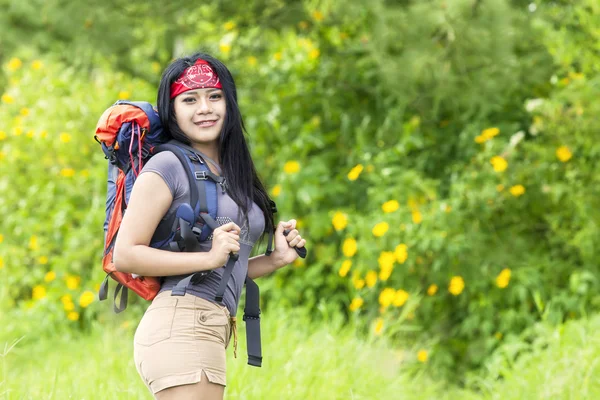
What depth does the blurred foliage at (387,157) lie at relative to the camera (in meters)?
4.79

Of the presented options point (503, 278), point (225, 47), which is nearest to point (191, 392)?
point (503, 278)

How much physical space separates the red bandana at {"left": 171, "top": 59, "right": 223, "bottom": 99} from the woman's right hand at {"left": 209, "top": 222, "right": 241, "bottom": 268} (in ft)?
1.46

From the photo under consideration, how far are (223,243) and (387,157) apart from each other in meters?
3.19

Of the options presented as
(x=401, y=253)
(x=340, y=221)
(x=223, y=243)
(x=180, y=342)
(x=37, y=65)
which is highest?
(x=37, y=65)

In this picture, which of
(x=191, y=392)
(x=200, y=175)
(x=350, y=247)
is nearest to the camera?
(x=191, y=392)

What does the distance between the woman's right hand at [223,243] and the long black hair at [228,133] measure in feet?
0.57

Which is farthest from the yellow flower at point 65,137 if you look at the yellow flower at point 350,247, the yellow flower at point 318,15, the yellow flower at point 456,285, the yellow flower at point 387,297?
the yellow flower at point 456,285

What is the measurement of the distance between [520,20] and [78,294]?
3253 mm

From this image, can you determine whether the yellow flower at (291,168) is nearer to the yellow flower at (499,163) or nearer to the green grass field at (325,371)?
the green grass field at (325,371)

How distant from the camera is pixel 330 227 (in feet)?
17.7

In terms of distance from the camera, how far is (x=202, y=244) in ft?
7.72

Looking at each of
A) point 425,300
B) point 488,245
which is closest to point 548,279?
point 488,245

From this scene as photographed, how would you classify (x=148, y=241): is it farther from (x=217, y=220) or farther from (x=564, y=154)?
(x=564, y=154)

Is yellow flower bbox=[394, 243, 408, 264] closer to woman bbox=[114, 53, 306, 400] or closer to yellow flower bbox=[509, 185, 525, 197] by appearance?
yellow flower bbox=[509, 185, 525, 197]
